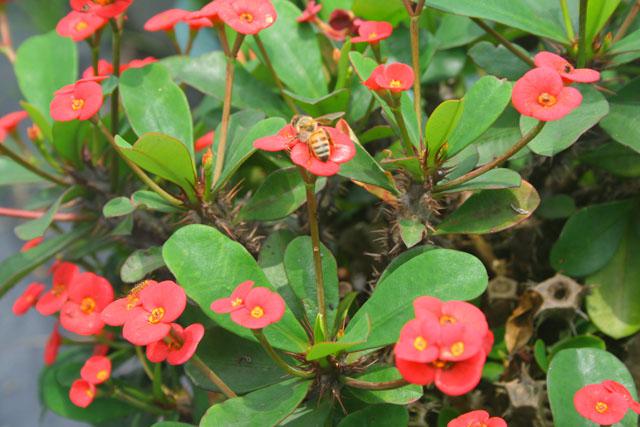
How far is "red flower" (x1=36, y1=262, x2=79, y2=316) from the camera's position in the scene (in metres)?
1.18

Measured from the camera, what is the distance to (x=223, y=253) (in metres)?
0.97

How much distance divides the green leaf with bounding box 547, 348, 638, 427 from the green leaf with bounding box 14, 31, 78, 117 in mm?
976

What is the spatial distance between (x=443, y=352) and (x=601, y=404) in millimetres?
287

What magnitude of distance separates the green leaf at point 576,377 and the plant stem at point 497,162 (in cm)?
27

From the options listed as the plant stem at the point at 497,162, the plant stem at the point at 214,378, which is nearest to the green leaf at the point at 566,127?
the plant stem at the point at 497,162

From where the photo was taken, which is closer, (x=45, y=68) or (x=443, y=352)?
(x=443, y=352)

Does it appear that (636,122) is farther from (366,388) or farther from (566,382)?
(366,388)

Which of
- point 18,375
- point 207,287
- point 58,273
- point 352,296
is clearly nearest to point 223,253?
point 207,287

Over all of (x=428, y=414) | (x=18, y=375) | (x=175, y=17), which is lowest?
(x=18, y=375)

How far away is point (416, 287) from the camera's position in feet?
3.09

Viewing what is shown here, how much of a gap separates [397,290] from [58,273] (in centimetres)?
62

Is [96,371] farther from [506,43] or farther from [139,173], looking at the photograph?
[506,43]

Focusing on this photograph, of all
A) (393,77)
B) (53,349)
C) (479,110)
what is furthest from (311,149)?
(53,349)

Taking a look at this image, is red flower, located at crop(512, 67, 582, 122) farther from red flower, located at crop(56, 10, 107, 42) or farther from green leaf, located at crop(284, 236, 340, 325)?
red flower, located at crop(56, 10, 107, 42)
